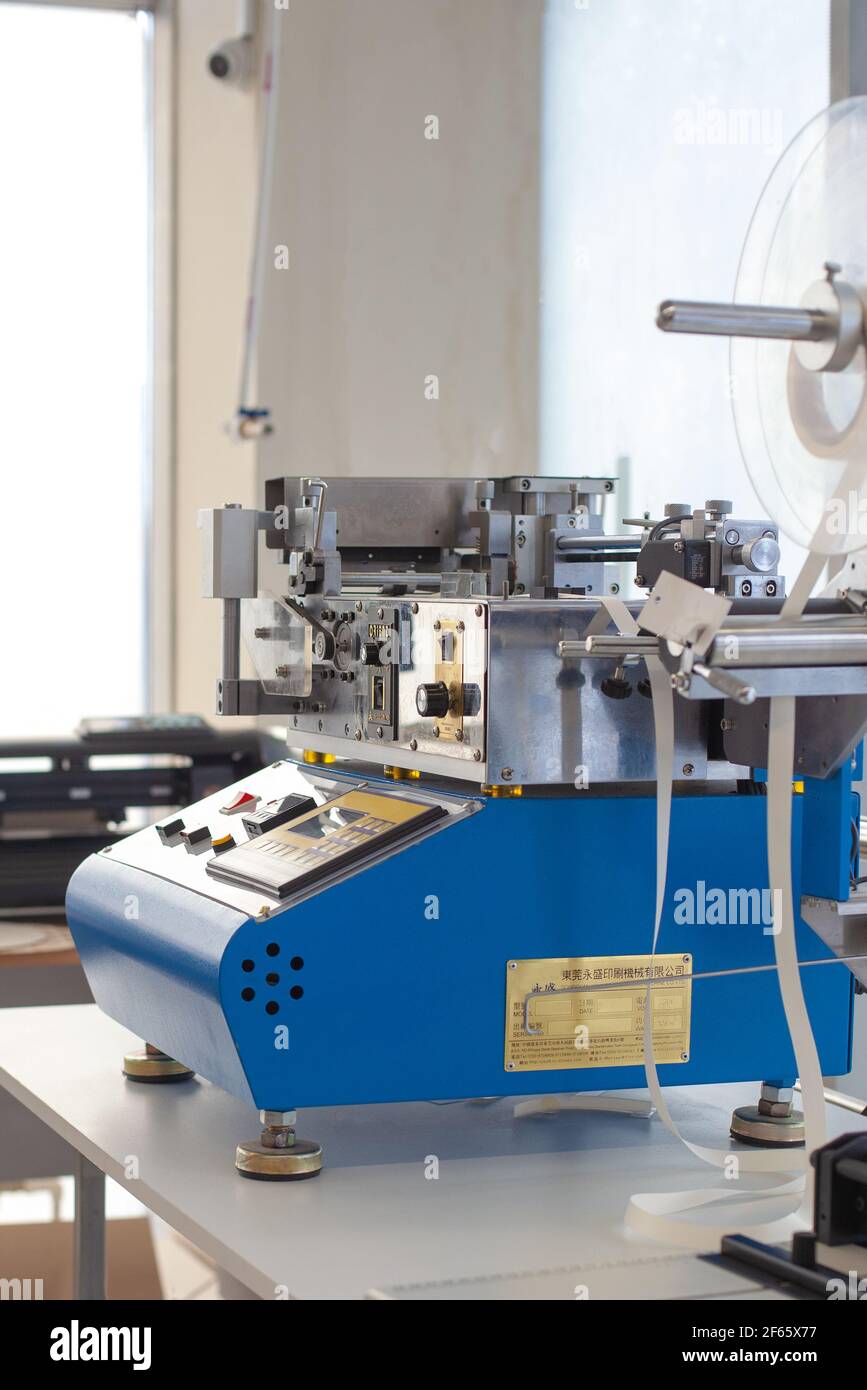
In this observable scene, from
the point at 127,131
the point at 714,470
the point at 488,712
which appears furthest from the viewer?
the point at 127,131

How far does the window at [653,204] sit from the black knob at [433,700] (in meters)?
0.85

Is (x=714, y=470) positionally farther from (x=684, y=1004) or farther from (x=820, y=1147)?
(x=820, y=1147)

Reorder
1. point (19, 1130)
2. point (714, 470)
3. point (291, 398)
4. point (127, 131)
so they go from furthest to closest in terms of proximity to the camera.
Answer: point (127, 131), point (291, 398), point (19, 1130), point (714, 470)

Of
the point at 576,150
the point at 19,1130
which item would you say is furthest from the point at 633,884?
the point at 576,150

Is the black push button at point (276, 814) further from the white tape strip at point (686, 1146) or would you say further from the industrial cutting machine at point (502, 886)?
the white tape strip at point (686, 1146)

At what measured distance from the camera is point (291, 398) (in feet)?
12.0

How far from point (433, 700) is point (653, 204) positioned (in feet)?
4.82

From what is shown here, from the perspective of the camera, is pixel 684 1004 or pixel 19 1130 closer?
pixel 684 1004

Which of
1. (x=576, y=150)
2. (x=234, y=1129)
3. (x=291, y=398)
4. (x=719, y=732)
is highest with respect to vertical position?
(x=576, y=150)

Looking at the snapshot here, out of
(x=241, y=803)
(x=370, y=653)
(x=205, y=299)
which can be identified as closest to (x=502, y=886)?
(x=370, y=653)

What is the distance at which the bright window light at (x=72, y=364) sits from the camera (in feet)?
14.0

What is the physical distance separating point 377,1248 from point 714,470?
4.71 feet

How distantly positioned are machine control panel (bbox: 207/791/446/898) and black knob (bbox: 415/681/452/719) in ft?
0.24

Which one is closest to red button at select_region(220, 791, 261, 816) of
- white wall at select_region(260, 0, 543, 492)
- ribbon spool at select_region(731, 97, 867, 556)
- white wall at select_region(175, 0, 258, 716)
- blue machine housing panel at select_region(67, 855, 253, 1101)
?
blue machine housing panel at select_region(67, 855, 253, 1101)
